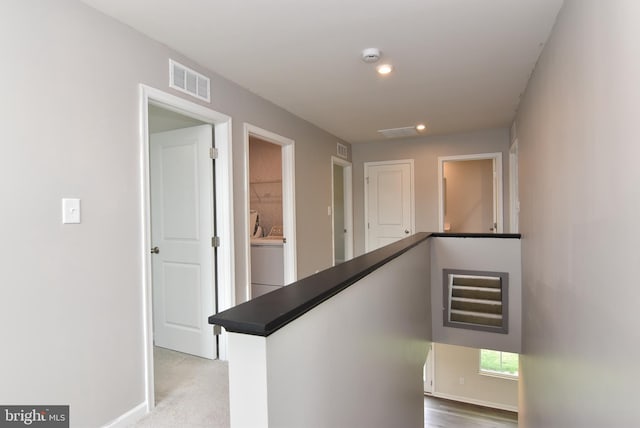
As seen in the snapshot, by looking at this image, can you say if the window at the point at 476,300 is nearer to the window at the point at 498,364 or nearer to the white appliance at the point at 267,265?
the white appliance at the point at 267,265

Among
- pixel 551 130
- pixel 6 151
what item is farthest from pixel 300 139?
pixel 6 151

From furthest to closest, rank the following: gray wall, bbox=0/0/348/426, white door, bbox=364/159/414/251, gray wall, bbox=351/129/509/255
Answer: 1. white door, bbox=364/159/414/251
2. gray wall, bbox=351/129/509/255
3. gray wall, bbox=0/0/348/426

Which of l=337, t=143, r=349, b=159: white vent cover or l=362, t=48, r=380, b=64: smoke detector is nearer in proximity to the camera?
l=362, t=48, r=380, b=64: smoke detector

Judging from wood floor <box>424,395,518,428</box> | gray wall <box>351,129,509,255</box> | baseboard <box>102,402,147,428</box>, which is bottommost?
wood floor <box>424,395,518,428</box>

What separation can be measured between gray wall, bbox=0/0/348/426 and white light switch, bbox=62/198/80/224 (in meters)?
0.03

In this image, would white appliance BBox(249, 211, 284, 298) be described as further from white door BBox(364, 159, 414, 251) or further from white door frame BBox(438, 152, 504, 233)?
white door frame BBox(438, 152, 504, 233)

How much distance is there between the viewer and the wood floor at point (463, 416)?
19.0 feet

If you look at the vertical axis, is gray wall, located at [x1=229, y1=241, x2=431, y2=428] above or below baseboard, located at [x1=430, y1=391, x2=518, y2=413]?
above

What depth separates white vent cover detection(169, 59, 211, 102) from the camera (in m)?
2.36

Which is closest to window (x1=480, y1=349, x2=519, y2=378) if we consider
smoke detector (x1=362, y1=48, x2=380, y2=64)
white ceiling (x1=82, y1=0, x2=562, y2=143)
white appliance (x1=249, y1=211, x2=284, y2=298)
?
white appliance (x1=249, y1=211, x2=284, y2=298)

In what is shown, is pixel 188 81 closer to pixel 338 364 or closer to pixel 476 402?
pixel 338 364

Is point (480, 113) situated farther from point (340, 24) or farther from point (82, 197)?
point (82, 197)

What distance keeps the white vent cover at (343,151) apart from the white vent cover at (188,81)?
2905 mm

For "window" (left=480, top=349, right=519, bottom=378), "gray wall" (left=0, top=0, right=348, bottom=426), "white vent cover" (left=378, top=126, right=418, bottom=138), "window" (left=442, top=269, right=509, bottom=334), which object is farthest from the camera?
"window" (left=480, top=349, right=519, bottom=378)
